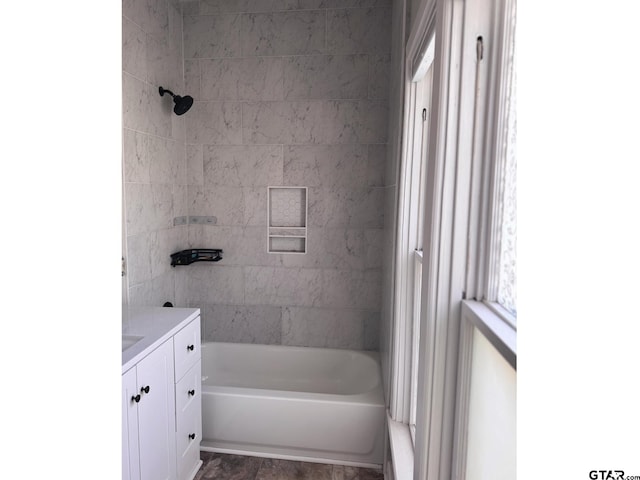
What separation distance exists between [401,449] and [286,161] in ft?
6.26

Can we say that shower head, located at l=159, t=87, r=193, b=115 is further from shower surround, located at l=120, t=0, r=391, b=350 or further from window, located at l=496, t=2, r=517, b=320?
window, located at l=496, t=2, r=517, b=320

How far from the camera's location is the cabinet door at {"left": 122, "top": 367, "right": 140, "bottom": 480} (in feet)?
4.15

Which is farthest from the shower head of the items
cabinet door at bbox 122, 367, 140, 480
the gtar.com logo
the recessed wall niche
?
the gtar.com logo

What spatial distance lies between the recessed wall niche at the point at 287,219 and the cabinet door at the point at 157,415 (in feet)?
4.01

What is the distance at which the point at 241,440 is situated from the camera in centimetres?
206

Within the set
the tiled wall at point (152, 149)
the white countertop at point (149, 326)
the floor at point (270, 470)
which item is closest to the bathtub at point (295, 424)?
the floor at point (270, 470)

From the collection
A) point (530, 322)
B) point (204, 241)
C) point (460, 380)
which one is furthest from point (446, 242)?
point (204, 241)

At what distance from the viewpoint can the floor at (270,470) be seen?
192 centimetres

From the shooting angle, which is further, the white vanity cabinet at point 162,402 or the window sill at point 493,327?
the white vanity cabinet at point 162,402

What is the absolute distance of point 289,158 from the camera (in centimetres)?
259

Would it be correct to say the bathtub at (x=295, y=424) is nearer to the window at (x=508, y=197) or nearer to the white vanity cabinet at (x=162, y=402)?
the white vanity cabinet at (x=162, y=402)

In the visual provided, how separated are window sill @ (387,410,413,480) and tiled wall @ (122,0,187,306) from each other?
1611 millimetres
